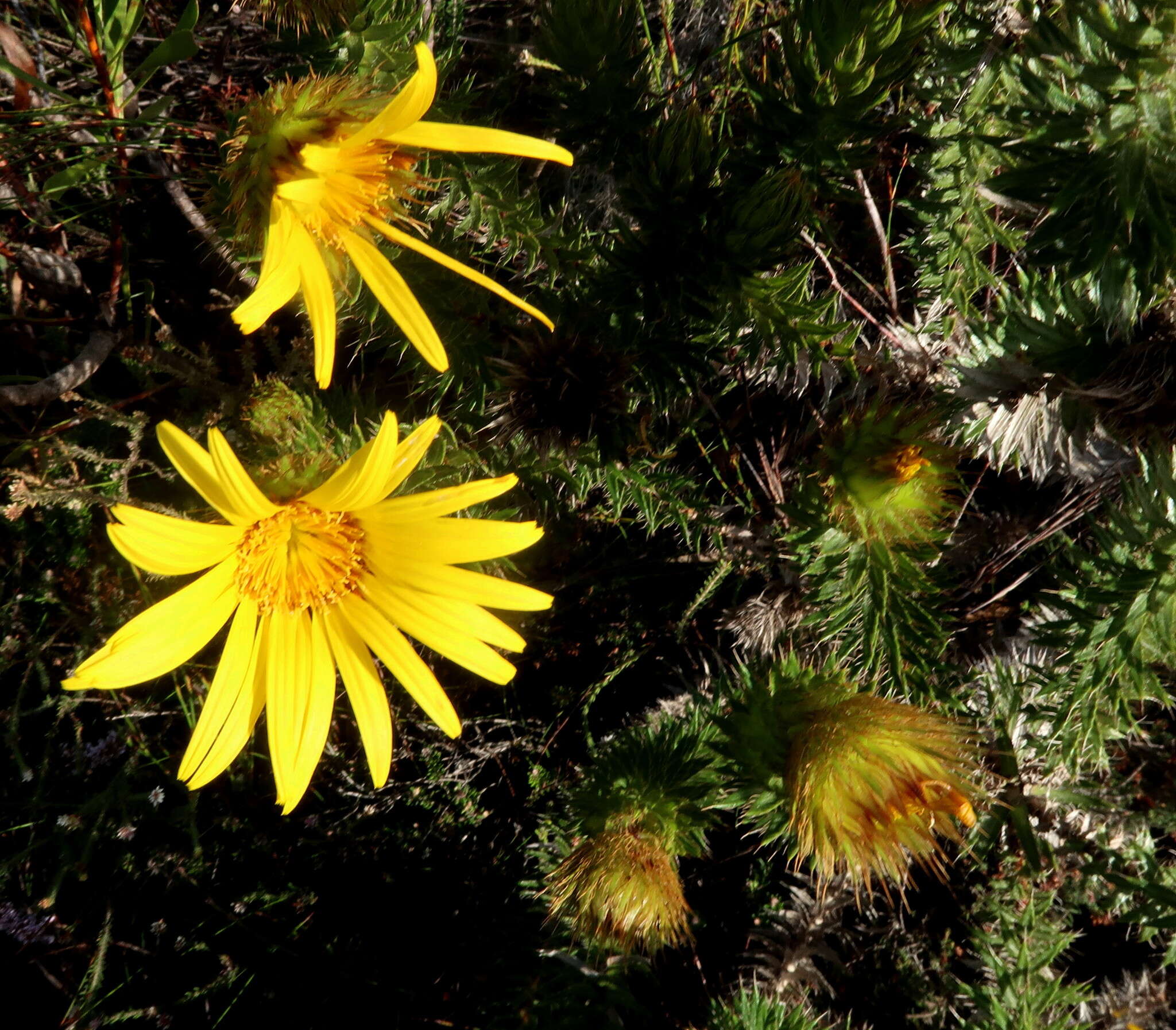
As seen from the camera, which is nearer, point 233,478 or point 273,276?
point 273,276

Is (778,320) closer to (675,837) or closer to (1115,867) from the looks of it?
(675,837)

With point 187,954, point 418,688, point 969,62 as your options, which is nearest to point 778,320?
point 969,62

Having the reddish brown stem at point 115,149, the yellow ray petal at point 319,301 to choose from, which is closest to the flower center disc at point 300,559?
the yellow ray petal at point 319,301

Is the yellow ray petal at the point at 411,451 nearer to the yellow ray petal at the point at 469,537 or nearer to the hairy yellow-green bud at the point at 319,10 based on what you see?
the yellow ray petal at the point at 469,537

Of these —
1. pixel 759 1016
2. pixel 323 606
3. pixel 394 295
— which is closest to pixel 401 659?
pixel 323 606

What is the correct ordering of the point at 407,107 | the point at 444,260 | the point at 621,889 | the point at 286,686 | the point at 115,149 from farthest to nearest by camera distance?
the point at 115,149
the point at 286,686
the point at 621,889
the point at 444,260
the point at 407,107

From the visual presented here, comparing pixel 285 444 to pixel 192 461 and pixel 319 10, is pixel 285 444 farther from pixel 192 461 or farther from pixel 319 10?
pixel 319 10

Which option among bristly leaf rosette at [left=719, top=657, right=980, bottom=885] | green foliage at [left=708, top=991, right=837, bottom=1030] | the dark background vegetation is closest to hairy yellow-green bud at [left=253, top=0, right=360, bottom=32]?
the dark background vegetation
